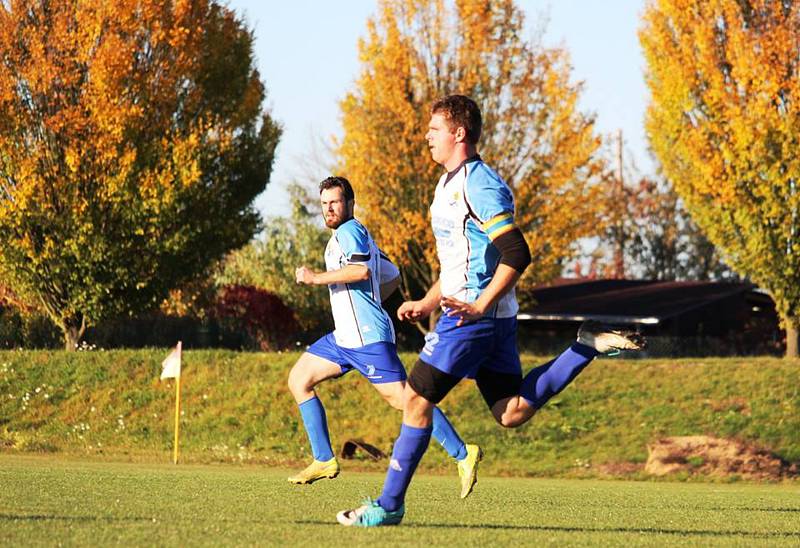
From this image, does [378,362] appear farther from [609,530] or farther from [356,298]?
[609,530]

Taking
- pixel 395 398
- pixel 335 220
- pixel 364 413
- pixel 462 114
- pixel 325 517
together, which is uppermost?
pixel 462 114

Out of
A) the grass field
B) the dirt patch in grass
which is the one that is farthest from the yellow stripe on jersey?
the dirt patch in grass

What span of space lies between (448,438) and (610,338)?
173cm

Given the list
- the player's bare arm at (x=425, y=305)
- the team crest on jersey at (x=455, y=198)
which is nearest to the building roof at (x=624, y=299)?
the player's bare arm at (x=425, y=305)

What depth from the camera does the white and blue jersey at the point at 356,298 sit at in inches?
391

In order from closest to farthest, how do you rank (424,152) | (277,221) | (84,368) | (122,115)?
(84,368) < (122,115) < (424,152) < (277,221)

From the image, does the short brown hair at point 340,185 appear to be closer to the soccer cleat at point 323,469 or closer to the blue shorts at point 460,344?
the soccer cleat at point 323,469

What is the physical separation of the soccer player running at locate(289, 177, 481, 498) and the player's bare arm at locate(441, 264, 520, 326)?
92.7 inches

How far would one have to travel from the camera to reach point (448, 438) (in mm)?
9625

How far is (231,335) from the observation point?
135 feet

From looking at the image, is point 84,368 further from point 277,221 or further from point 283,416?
point 277,221

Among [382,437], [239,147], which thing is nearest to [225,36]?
[239,147]

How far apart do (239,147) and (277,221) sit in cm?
2549

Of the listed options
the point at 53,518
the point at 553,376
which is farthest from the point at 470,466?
the point at 53,518
